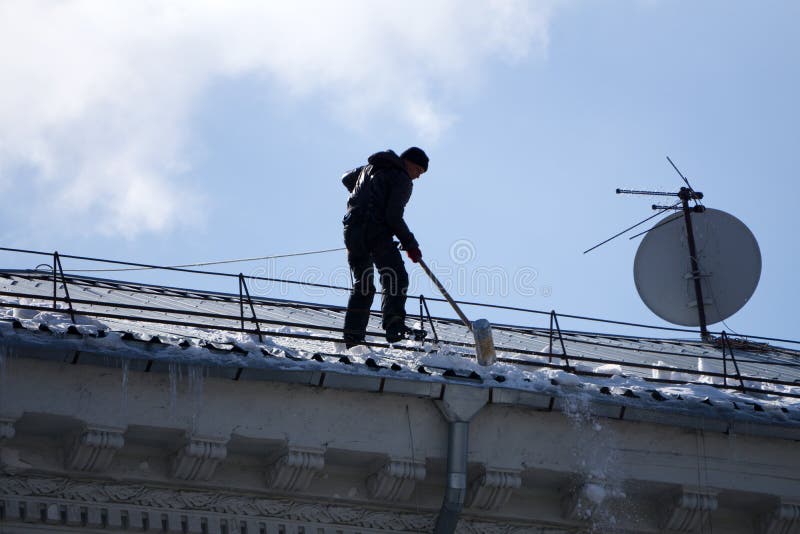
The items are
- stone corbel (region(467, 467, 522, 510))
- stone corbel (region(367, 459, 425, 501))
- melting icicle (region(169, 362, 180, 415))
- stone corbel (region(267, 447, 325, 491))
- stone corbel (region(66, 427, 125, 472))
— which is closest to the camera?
stone corbel (region(66, 427, 125, 472))

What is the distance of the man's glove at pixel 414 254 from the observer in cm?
1092

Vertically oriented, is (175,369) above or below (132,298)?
below

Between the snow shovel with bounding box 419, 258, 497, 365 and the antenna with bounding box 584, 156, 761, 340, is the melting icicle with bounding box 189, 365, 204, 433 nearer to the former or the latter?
the snow shovel with bounding box 419, 258, 497, 365

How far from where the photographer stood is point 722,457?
388 inches

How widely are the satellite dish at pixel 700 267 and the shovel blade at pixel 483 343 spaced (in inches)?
247

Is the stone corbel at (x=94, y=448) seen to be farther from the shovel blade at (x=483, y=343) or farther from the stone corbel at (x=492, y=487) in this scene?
the shovel blade at (x=483, y=343)

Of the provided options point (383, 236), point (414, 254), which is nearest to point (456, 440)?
point (414, 254)

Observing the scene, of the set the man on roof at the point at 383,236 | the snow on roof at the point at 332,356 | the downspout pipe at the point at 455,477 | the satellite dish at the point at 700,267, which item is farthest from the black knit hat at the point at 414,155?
the satellite dish at the point at 700,267

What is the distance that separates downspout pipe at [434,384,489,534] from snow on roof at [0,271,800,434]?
0.28ft

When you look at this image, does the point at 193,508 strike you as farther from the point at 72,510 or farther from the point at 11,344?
the point at 11,344

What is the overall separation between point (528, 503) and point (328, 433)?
1632mm

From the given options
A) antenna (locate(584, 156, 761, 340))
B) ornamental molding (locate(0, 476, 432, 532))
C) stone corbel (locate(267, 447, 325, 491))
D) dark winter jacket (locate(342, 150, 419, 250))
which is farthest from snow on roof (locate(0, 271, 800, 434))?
antenna (locate(584, 156, 761, 340))

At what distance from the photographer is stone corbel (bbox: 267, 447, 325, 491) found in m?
8.99

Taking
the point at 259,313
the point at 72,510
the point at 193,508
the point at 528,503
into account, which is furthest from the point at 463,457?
the point at 259,313
